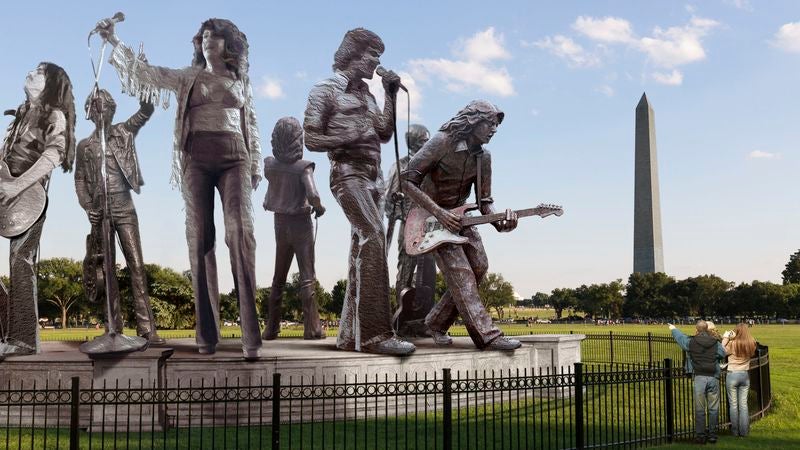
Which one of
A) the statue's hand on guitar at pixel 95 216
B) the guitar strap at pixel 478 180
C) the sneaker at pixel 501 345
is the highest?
the guitar strap at pixel 478 180

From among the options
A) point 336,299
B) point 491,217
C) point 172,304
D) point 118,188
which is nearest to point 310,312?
point 118,188

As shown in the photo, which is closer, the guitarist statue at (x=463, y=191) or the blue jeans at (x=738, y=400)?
the blue jeans at (x=738, y=400)

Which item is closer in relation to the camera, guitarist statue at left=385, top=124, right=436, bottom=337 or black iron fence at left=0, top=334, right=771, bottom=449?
black iron fence at left=0, top=334, right=771, bottom=449

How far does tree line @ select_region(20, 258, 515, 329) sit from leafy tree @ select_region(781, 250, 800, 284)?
41.4 metres

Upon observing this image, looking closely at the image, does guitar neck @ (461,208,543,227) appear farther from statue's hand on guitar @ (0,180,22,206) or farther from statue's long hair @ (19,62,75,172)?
statue's hand on guitar @ (0,180,22,206)

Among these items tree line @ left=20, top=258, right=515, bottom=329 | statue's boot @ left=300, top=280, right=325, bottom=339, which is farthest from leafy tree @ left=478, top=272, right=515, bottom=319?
statue's boot @ left=300, top=280, right=325, bottom=339

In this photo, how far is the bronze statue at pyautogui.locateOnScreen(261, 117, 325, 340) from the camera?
14781 millimetres

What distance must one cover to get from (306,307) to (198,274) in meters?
4.95

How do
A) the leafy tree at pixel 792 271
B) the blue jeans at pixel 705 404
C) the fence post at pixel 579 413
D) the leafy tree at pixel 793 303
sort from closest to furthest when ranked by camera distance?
the fence post at pixel 579 413 < the blue jeans at pixel 705 404 < the leafy tree at pixel 793 303 < the leafy tree at pixel 792 271

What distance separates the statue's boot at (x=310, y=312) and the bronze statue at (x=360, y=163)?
3.91 metres

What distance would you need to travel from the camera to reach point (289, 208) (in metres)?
14.7

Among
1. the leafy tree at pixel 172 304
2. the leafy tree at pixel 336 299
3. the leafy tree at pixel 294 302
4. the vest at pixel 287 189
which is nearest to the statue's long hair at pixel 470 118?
the vest at pixel 287 189

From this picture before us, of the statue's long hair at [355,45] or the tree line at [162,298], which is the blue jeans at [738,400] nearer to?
the statue's long hair at [355,45]

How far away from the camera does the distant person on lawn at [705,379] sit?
8.71 metres
